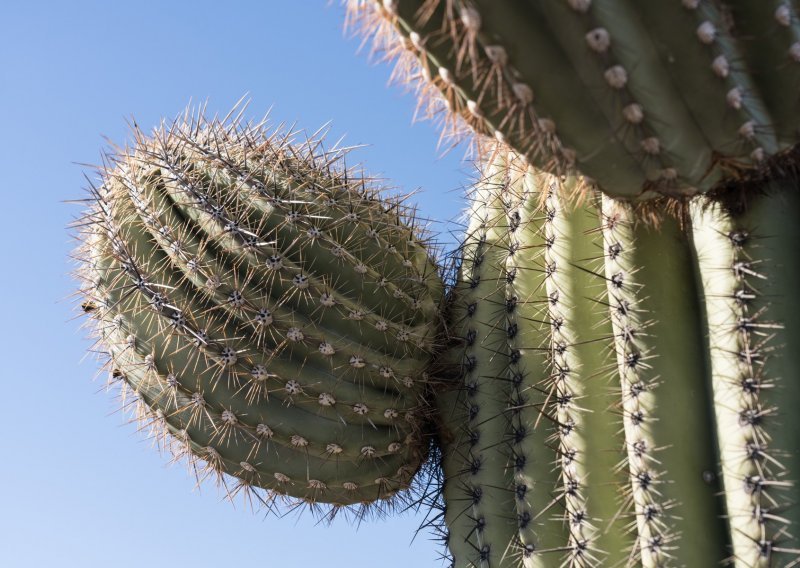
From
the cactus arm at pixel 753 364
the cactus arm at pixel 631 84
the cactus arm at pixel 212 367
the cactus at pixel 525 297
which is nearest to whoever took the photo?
the cactus arm at pixel 631 84

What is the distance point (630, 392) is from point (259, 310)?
1.11 meters

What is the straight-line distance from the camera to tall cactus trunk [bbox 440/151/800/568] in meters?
2.37

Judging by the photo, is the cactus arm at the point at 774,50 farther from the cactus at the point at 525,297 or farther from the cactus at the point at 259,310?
the cactus at the point at 259,310

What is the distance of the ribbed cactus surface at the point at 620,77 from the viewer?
2109mm

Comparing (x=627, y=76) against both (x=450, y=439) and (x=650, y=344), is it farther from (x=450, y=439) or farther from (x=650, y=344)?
(x=450, y=439)

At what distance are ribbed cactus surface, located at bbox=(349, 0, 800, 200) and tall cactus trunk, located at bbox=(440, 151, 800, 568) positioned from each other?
0.86 ft

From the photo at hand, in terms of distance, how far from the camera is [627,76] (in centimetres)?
214

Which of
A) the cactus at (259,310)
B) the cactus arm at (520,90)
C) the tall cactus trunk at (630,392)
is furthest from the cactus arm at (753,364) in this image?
the cactus at (259,310)

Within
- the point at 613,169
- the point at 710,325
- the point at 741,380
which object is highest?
the point at 613,169

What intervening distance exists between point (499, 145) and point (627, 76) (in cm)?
66

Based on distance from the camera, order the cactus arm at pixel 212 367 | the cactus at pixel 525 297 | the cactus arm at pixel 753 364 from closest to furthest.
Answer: the cactus at pixel 525 297, the cactus arm at pixel 753 364, the cactus arm at pixel 212 367

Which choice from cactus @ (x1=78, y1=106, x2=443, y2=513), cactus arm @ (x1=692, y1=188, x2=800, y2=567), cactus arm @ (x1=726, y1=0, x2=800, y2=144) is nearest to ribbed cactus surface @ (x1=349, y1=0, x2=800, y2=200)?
cactus arm @ (x1=726, y1=0, x2=800, y2=144)

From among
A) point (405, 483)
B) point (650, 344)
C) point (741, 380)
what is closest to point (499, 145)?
point (650, 344)

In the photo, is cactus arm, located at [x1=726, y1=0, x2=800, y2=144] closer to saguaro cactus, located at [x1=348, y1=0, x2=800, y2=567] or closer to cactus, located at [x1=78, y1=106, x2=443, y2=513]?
saguaro cactus, located at [x1=348, y1=0, x2=800, y2=567]
